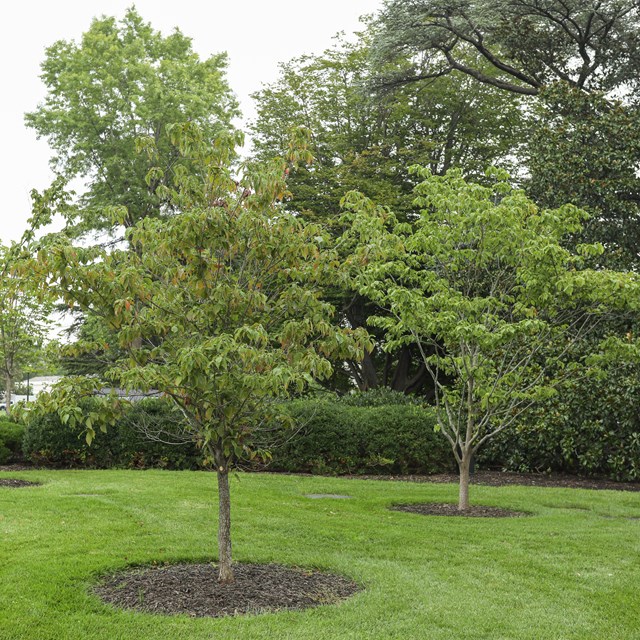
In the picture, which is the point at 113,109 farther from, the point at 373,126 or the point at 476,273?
the point at 476,273

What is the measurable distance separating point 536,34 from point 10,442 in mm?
15696

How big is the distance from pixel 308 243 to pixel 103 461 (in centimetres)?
983

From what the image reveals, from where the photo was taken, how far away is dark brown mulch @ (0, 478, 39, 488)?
36.5ft

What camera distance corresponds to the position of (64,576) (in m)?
5.83

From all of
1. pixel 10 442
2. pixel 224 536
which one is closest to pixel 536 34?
pixel 10 442

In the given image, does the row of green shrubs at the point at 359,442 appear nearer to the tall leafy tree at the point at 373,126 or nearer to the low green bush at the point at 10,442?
the low green bush at the point at 10,442

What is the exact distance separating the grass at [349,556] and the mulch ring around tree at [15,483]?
0.29 meters

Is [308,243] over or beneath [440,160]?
beneath

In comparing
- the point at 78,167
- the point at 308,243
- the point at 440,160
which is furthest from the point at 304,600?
the point at 78,167

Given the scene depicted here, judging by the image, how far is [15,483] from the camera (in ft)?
37.2

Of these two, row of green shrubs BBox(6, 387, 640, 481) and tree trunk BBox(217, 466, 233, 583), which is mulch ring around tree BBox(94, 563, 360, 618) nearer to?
tree trunk BBox(217, 466, 233, 583)

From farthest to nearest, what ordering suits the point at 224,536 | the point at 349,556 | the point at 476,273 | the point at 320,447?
the point at 320,447
the point at 476,273
the point at 349,556
the point at 224,536

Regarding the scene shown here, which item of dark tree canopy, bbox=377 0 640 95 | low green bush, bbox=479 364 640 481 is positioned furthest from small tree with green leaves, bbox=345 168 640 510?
dark tree canopy, bbox=377 0 640 95

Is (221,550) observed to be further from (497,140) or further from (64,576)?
(497,140)
